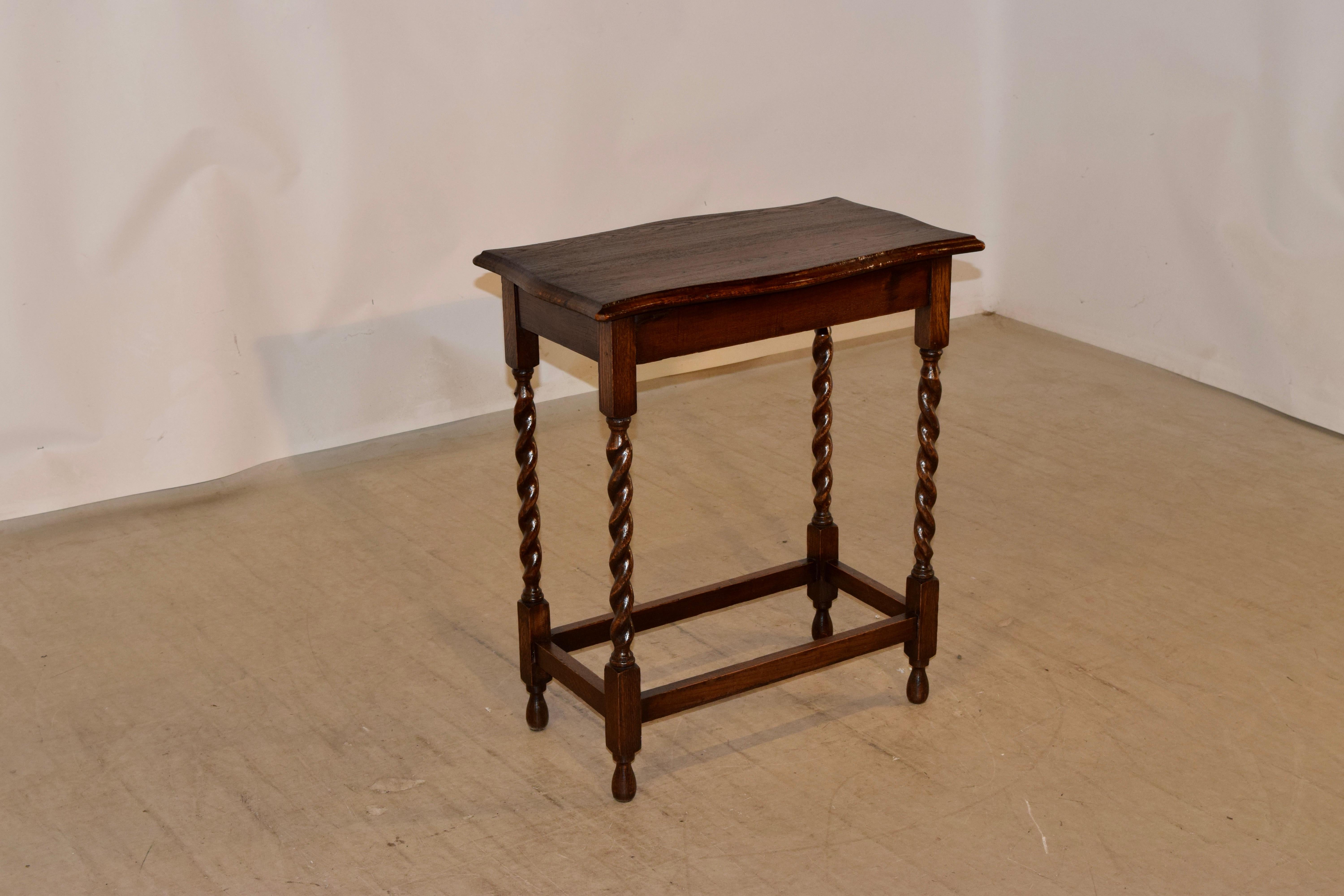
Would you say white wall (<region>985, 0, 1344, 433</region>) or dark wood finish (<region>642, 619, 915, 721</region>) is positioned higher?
white wall (<region>985, 0, 1344, 433</region>)

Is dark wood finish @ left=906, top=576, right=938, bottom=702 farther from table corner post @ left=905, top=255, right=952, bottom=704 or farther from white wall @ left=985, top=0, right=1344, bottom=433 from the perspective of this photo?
white wall @ left=985, top=0, right=1344, bottom=433

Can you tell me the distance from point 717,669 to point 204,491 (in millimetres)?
1804

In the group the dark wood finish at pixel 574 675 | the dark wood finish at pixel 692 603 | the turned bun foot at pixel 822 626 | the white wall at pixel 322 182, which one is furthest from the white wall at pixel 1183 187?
the dark wood finish at pixel 574 675

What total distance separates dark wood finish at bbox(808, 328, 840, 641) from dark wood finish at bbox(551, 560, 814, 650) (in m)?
0.03

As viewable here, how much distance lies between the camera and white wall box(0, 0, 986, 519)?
3613mm

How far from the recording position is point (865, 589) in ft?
9.25

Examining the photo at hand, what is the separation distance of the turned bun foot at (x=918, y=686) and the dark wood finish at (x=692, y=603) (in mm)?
312

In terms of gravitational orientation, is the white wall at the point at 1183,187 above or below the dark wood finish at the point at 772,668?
above

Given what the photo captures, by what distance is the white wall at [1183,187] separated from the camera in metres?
4.09

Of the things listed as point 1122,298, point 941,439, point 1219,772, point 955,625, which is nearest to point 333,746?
point 955,625

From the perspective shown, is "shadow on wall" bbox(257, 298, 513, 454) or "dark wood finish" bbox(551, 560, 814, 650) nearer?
"dark wood finish" bbox(551, 560, 814, 650)

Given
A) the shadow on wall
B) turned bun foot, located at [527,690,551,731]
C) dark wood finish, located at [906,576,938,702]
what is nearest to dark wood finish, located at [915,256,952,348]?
dark wood finish, located at [906,576,938,702]

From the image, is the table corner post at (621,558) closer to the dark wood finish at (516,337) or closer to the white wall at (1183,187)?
the dark wood finish at (516,337)

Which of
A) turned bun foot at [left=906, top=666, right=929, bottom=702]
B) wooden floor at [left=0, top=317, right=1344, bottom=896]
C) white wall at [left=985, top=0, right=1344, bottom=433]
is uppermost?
white wall at [left=985, top=0, right=1344, bottom=433]
